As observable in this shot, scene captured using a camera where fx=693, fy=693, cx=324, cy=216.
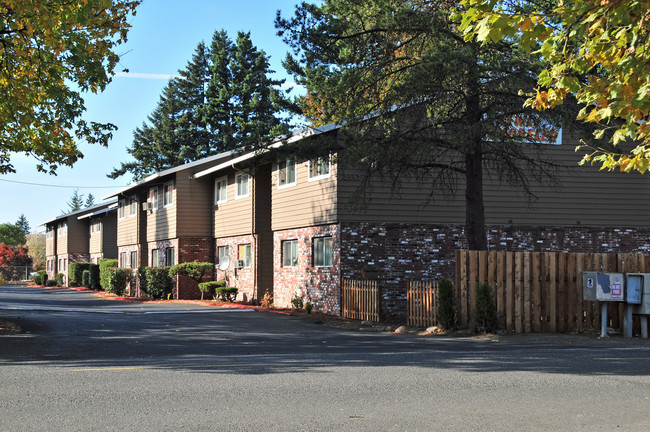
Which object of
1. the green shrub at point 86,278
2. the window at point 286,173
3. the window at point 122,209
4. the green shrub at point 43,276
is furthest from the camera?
the green shrub at point 43,276

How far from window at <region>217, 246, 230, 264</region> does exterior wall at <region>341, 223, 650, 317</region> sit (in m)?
10.5

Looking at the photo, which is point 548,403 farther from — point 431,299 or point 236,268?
point 236,268

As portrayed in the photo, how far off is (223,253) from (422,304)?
16.1 metres

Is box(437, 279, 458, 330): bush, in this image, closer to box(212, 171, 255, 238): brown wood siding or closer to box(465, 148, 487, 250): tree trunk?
box(465, 148, 487, 250): tree trunk

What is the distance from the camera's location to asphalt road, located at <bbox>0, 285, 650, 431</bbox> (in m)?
6.88

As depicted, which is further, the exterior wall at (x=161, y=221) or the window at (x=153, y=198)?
the window at (x=153, y=198)

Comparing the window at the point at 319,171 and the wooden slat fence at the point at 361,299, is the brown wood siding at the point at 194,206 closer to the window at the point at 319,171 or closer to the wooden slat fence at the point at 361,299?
the window at the point at 319,171

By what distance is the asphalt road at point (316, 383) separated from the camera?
22.6 ft

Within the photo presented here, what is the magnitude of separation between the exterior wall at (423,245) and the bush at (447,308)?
484 centimetres

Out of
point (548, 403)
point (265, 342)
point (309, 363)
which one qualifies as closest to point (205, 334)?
point (265, 342)

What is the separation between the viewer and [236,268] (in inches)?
1195

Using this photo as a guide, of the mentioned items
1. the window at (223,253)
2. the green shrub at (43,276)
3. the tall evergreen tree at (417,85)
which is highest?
the tall evergreen tree at (417,85)

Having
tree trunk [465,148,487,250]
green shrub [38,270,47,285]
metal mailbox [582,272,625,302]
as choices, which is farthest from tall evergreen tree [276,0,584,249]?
green shrub [38,270,47,285]

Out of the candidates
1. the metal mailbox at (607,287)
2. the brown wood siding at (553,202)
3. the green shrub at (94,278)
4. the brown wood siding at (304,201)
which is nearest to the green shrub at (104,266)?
the green shrub at (94,278)
